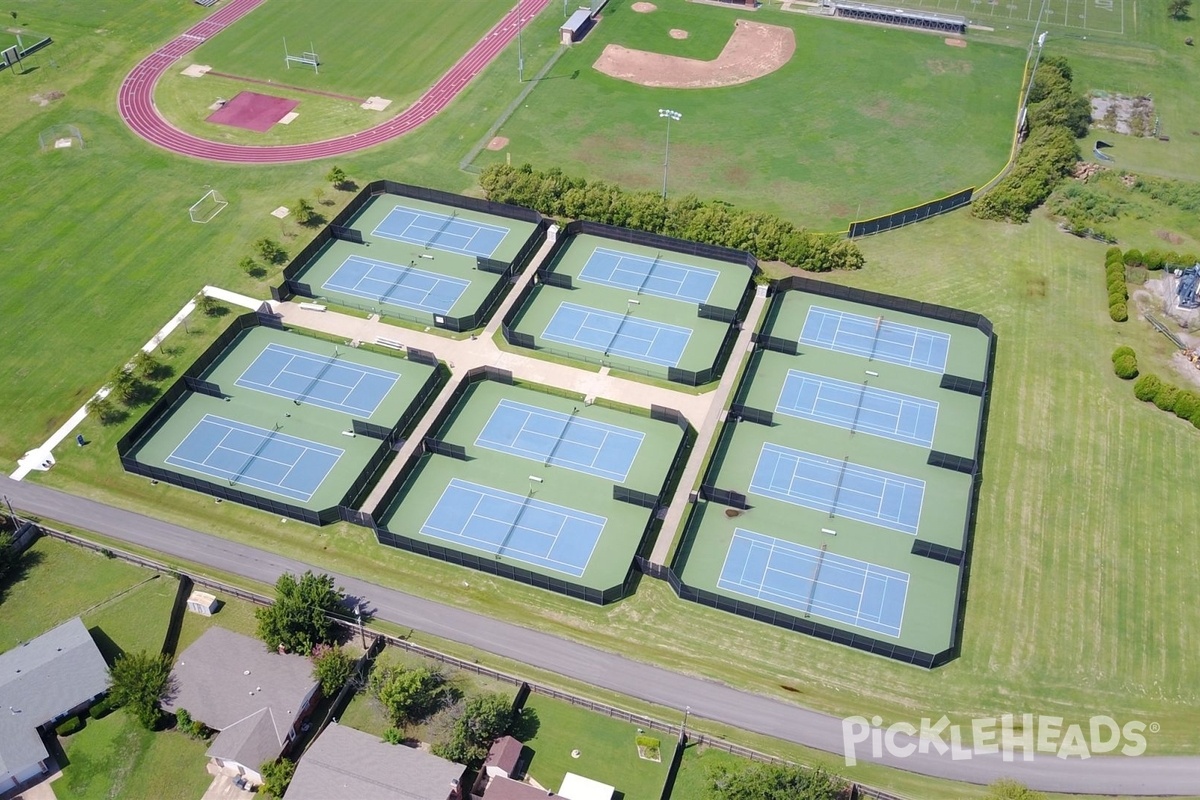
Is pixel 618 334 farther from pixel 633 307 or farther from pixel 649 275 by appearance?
pixel 649 275

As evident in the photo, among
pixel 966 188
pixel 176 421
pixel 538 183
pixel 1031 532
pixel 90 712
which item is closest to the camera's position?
pixel 90 712

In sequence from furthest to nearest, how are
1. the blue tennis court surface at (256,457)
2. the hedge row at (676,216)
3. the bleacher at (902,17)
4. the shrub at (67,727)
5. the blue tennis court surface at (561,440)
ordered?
the bleacher at (902,17) < the hedge row at (676,216) < the blue tennis court surface at (561,440) < the blue tennis court surface at (256,457) < the shrub at (67,727)

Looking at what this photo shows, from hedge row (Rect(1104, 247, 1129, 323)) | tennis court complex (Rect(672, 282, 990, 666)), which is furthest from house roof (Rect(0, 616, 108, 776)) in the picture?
hedge row (Rect(1104, 247, 1129, 323))

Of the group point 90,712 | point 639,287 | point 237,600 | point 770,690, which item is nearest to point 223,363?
point 237,600

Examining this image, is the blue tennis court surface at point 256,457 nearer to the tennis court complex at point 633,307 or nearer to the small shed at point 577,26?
the tennis court complex at point 633,307

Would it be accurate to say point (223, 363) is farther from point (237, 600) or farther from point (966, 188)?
point (966, 188)

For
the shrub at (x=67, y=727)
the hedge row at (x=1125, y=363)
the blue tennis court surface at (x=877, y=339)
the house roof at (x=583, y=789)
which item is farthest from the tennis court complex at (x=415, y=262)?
the hedge row at (x=1125, y=363)

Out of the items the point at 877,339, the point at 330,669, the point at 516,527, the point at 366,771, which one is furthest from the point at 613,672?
the point at 877,339
